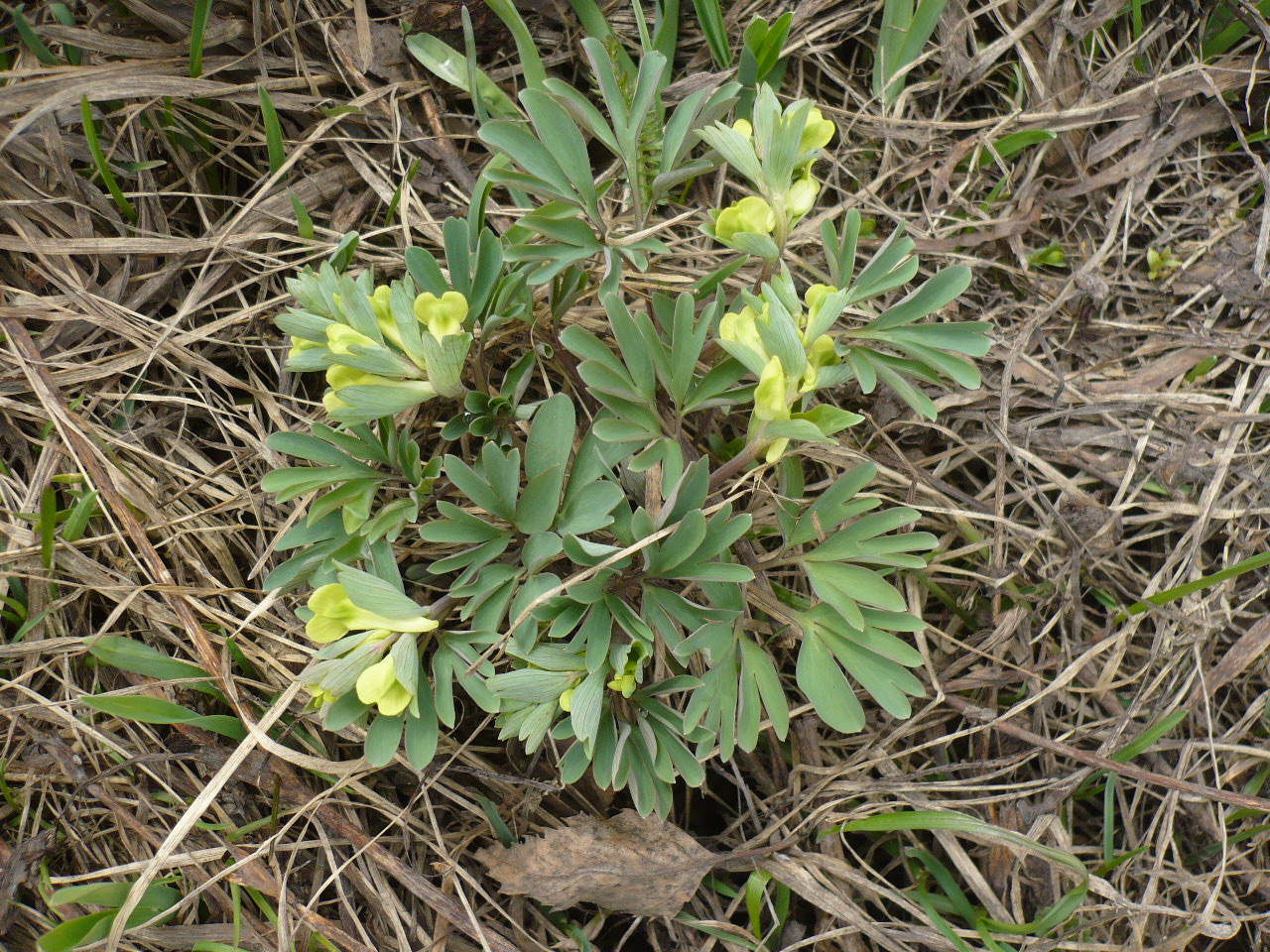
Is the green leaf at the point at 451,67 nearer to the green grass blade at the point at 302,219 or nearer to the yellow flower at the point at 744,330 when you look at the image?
the green grass blade at the point at 302,219

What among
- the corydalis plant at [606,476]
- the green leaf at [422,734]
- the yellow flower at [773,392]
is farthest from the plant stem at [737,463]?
the green leaf at [422,734]

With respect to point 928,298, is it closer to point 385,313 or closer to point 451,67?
point 385,313

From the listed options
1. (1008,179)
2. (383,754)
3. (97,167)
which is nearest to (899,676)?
(383,754)

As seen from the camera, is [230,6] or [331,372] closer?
[331,372]

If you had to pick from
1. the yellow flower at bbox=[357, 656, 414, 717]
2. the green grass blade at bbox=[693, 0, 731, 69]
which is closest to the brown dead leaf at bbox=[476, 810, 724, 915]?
the yellow flower at bbox=[357, 656, 414, 717]

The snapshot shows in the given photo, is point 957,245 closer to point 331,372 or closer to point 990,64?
point 990,64

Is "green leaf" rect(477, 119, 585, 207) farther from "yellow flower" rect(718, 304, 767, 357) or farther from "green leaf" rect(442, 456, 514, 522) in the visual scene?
"green leaf" rect(442, 456, 514, 522)

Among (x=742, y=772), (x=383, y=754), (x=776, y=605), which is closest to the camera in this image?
(x=383, y=754)

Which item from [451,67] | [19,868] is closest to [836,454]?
[451,67]
